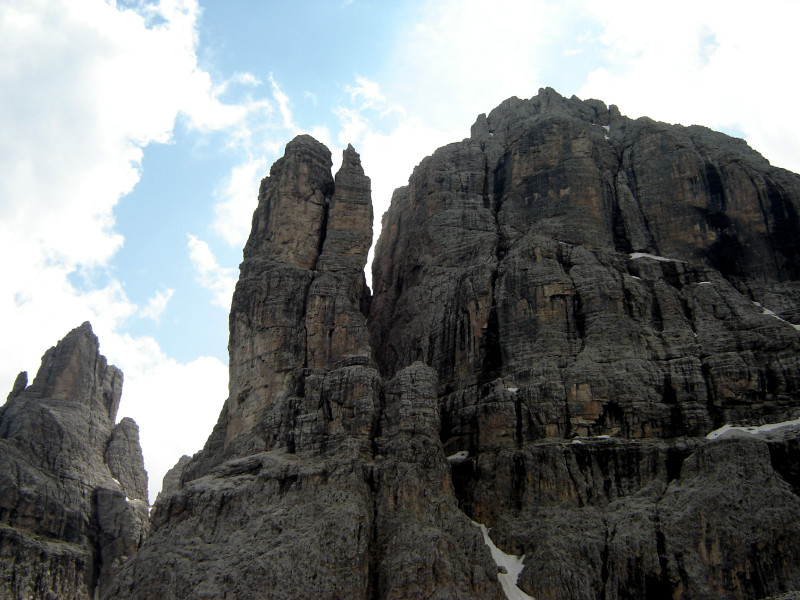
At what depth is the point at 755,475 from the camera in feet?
163

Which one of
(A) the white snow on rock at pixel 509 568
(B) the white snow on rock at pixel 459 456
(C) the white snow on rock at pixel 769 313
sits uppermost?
(C) the white snow on rock at pixel 769 313

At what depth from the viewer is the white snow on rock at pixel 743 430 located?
174 feet

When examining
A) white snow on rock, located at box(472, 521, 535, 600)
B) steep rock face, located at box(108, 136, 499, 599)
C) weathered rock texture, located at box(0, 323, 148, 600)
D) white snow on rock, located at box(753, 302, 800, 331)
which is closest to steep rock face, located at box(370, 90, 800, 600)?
white snow on rock, located at box(753, 302, 800, 331)

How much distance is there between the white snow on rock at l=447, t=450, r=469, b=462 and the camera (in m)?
60.8

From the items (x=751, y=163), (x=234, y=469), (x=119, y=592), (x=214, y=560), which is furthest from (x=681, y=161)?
(x=119, y=592)

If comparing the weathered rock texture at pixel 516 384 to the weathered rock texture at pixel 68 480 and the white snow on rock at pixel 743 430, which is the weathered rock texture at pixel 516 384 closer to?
the white snow on rock at pixel 743 430

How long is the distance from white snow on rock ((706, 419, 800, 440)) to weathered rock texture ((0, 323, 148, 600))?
58.5 metres

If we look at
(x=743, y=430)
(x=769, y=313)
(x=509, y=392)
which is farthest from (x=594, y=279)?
(x=743, y=430)

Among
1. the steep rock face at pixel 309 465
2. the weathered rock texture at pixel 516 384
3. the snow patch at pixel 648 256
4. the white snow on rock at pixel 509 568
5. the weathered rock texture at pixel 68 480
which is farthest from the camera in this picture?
the weathered rock texture at pixel 68 480

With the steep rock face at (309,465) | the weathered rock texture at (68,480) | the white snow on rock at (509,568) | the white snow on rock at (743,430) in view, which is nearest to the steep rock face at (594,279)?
the white snow on rock at (743,430)

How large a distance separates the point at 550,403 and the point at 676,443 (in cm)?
920

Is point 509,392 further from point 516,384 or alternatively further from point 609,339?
point 609,339

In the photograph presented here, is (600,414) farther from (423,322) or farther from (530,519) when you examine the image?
(423,322)

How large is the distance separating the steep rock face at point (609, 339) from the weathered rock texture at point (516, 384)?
0.18 m
